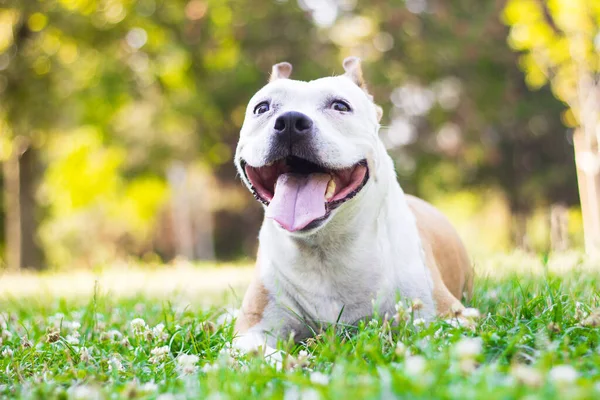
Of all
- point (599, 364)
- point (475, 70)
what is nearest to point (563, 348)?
point (599, 364)

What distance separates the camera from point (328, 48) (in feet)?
53.6

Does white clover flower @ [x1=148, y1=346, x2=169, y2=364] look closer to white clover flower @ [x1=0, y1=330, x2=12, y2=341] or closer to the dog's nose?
the dog's nose

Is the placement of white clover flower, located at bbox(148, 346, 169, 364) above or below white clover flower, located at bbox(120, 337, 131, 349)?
above

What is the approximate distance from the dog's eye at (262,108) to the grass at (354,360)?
45.4 inches

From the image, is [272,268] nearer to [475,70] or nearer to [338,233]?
[338,233]

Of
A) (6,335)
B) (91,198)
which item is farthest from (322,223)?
(91,198)

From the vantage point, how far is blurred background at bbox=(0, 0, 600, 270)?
489 inches

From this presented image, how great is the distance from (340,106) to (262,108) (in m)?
0.43

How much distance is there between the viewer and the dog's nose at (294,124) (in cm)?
304

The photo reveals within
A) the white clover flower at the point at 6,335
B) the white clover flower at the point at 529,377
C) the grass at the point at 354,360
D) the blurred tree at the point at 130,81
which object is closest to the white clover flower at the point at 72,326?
the grass at the point at 354,360

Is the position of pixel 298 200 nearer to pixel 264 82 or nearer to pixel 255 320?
pixel 255 320

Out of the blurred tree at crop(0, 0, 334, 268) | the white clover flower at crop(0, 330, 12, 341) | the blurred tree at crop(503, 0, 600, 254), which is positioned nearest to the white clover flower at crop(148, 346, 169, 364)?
the white clover flower at crop(0, 330, 12, 341)

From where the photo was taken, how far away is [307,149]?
9.99ft

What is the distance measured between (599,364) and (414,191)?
51.7 feet
